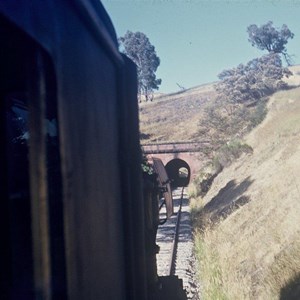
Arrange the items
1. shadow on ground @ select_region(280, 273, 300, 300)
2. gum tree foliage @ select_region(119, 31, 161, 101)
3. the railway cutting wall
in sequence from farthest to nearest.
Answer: gum tree foliage @ select_region(119, 31, 161, 101)
the railway cutting wall
shadow on ground @ select_region(280, 273, 300, 300)

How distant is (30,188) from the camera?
1661 millimetres

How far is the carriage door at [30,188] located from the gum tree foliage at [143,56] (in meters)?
80.3

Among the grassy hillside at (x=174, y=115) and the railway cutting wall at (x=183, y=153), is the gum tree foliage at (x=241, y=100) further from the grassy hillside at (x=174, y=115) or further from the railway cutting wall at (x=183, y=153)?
the grassy hillside at (x=174, y=115)

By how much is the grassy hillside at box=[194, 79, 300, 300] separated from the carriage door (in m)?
6.96

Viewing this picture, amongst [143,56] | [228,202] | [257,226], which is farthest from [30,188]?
[143,56]

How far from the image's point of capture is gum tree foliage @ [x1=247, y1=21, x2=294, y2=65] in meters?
78.0

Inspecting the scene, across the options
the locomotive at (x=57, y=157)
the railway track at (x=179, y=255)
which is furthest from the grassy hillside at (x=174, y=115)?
the locomotive at (x=57, y=157)

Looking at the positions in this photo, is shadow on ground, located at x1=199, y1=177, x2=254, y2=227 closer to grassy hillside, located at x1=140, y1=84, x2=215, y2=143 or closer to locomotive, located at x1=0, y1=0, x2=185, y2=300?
locomotive, located at x1=0, y1=0, x2=185, y2=300

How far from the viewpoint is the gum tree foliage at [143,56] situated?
83.0 m

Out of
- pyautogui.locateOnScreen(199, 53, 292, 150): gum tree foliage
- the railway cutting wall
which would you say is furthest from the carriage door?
the railway cutting wall

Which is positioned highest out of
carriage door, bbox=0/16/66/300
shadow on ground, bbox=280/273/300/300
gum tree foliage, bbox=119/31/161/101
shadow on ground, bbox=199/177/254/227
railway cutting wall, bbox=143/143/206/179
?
gum tree foliage, bbox=119/31/161/101

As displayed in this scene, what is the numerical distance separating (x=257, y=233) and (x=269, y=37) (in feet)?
231

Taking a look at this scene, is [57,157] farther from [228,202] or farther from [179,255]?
[228,202]

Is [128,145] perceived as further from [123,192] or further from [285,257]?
[285,257]
